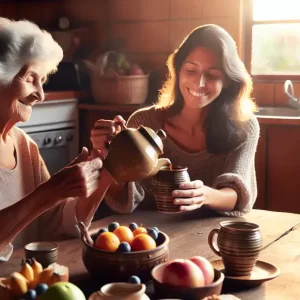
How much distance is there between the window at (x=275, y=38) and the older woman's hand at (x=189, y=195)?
1.91 m

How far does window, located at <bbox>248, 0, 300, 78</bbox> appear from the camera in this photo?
3.48m

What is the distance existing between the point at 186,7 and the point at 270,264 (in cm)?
258

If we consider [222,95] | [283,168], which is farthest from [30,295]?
[283,168]

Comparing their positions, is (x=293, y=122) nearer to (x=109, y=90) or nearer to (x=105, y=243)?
(x=109, y=90)

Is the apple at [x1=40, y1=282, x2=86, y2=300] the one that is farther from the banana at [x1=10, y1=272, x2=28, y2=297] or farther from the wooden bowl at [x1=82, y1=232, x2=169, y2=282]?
the wooden bowl at [x1=82, y1=232, x2=169, y2=282]

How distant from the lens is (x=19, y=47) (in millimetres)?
1530

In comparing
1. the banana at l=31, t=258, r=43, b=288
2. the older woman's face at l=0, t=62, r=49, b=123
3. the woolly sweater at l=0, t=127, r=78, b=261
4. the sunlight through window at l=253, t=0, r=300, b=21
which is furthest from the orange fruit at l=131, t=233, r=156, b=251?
the sunlight through window at l=253, t=0, r=300, b=21

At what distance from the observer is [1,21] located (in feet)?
5.04

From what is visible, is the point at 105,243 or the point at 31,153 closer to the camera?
the point at 105,243

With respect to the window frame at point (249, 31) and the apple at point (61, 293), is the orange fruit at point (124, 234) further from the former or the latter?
the window frame at point (249, 31)

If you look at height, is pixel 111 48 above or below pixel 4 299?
above

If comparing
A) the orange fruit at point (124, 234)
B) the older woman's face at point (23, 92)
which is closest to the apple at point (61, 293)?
the orange fruit at point (124, 234)

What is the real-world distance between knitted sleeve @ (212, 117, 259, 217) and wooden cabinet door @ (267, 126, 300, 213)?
31.5 inches

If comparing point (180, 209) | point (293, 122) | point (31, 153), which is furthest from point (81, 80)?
point (180, 209)
